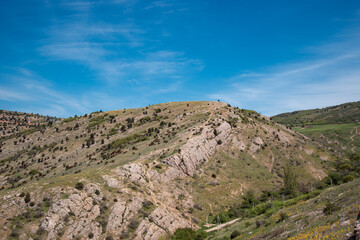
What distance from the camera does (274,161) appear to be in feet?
267

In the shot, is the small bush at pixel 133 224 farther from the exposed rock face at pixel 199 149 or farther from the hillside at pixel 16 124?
the hillside at pixel 16 124

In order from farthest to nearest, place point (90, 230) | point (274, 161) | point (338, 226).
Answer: point (274, 161), point (90, 230), point (338, 226)

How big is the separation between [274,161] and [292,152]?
1237 cm

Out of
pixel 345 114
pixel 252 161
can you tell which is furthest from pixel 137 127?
pixel 345 114

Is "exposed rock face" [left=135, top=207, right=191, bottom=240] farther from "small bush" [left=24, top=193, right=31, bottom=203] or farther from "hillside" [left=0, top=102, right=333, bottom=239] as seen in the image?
"small bush" [left=24, top=193, right=31, bottom=203]

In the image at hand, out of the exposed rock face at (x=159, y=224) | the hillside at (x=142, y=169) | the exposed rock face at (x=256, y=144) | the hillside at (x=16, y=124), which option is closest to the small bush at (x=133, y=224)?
the hillside at (x=142, y=169)

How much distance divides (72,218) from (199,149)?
137 ft

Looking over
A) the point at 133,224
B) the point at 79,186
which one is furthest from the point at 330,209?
the point at 79,186

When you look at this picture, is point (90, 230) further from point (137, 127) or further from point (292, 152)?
point (292, 152)

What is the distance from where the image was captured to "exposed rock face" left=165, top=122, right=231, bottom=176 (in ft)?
212

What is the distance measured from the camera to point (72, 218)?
4125 cm

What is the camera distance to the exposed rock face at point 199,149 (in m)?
64.7

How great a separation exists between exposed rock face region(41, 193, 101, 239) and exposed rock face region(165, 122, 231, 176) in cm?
2571

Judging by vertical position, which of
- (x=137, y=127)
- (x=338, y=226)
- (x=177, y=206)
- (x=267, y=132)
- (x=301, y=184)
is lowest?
(x=301, y=184)
